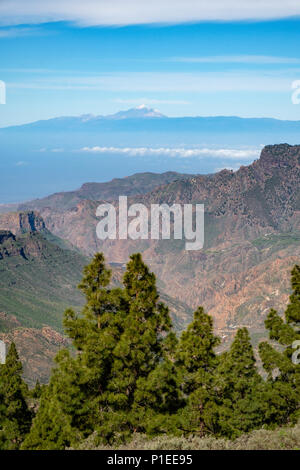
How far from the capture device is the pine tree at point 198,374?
36.4 meters

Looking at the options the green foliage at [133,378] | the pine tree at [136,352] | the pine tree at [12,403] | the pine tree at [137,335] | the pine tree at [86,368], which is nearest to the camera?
the pine tree at [86,368]

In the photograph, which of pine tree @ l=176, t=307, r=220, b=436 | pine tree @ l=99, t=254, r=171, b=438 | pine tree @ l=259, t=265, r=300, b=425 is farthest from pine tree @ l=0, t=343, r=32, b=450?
pine tree @ l=259, t=265, r=300, b=425

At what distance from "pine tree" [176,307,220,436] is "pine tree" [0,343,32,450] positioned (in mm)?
14738

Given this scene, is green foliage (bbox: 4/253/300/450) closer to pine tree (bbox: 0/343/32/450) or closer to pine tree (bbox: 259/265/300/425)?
pine tree (bbox: 259/265/300/425)

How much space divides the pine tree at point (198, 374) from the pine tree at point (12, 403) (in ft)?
48.4

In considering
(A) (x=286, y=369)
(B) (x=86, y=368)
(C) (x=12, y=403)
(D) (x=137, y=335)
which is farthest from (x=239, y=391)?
(C) (x=12, y=403)

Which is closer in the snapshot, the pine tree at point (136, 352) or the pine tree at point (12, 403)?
the pine tree at point (136, 352)

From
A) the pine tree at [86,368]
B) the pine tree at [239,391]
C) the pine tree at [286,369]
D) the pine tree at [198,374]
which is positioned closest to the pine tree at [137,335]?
the pine tree at [86,368]

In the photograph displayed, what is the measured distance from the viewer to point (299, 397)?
42.9 meters

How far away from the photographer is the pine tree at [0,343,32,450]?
4521 cm

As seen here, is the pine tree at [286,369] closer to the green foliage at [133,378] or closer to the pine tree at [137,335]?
the green foliage at [133,378]

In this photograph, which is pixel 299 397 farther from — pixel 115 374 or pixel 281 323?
pixel 115 374

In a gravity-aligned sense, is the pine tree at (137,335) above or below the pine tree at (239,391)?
above

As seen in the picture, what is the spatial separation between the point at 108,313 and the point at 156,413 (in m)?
6.50
